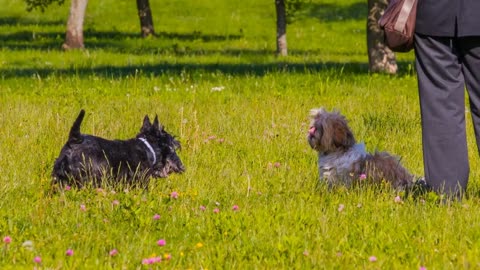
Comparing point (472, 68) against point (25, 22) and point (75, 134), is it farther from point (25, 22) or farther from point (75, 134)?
point (25, 22)

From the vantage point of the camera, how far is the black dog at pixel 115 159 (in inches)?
299

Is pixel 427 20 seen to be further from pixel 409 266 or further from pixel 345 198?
pixel 409 266

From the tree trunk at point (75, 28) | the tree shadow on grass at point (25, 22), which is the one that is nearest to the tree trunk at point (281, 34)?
the tree trunk at point (75, 28)

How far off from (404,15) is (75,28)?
23.2 m

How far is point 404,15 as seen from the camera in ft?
23.2

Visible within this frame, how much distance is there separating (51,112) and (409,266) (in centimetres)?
757

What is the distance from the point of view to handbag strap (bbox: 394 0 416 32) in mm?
7078

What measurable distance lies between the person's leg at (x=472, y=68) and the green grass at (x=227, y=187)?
0.75 meters

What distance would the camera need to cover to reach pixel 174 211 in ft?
22.8

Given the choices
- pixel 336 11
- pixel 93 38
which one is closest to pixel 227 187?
pixel 93 38

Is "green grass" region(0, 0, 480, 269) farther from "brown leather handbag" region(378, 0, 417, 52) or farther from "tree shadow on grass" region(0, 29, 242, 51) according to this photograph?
"tree shadow on grass" region(0, 29, 242, 51)

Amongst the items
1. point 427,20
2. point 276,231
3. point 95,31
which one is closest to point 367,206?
point 276,231

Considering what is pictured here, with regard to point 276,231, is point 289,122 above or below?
below

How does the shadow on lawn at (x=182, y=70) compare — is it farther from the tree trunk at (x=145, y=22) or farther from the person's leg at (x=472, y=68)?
the tree trunk at (x=145, y=22)
